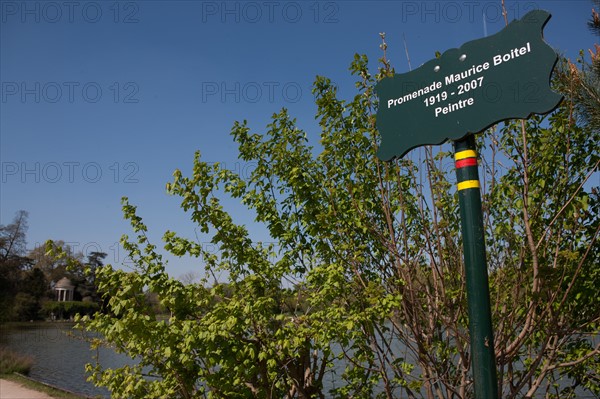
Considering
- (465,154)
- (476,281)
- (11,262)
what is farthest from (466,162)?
(11,262)

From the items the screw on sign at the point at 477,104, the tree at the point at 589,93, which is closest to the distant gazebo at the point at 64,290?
the tree at the point at 589,93

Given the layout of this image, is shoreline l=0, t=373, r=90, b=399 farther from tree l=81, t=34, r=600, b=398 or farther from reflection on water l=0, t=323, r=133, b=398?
tree l=81, t=34, r=600, b=398

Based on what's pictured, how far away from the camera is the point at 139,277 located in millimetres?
4125

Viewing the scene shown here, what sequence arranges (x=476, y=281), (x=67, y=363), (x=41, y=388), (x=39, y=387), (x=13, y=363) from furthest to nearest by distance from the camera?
(x=67, y=363) → (x=13, y=363) → (x=39, y=387) → (x=41, y=388) → (x=476, y=281)

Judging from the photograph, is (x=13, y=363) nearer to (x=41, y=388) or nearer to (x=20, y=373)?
(x=20, y=373)

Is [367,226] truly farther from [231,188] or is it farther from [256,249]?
[231,188]

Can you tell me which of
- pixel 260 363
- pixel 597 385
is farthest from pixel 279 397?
pixel 597 385

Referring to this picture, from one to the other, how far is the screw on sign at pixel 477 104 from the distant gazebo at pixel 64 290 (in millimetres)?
78960

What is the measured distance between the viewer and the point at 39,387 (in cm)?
1268

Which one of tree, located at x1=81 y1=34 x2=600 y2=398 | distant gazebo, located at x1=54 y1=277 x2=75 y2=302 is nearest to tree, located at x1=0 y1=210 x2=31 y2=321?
distant gazebo, located at x1=54 y1=277 x2=75 y2=302

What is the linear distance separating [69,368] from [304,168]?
19374 millimetres

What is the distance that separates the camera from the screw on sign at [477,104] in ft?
7.04

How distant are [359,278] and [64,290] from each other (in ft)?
257

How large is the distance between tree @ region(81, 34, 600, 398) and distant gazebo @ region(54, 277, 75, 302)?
76084mm
